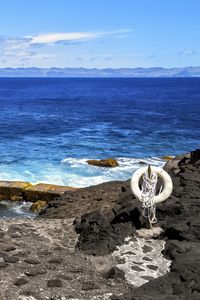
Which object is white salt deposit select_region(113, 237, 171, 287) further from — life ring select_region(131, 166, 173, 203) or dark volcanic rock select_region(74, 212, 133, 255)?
life ring select_region(131, 166, 173, 203)

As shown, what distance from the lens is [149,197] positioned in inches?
586

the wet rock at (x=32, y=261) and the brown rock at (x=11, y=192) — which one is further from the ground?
the wet rock at (x=32, y=261)

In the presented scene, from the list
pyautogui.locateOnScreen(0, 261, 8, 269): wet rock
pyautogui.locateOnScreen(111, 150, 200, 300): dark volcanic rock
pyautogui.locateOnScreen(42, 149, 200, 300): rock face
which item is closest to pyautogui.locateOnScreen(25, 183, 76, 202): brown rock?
pyautogui.locateOnScreen(42, 149, 200, 300): rock face

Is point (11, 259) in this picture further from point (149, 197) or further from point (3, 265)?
point (149, 197)

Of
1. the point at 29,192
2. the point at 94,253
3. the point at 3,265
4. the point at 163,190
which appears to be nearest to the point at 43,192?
the point at 29,192

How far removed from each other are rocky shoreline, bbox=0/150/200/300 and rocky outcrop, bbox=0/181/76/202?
3.73 metres

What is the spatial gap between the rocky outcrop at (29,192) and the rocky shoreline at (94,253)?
3.73 meters

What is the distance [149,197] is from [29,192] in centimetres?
932

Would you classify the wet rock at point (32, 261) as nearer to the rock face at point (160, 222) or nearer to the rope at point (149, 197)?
the rock face at point (160, 222)

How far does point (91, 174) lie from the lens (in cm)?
3011

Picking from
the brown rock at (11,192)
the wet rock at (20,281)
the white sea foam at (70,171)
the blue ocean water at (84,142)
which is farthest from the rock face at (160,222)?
the blue ocean water at (84,142)

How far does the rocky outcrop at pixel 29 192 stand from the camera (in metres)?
22.5

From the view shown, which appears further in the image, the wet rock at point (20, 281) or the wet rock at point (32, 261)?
the wet rock at point (32, 261)

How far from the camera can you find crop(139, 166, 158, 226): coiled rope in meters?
14.7
